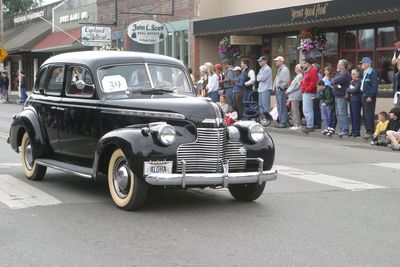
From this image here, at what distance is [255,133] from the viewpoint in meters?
7.45

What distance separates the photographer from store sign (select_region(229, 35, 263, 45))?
23734mm

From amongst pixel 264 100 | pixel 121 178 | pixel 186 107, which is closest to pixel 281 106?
pixel 264 100

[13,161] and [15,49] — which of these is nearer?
[13,161]

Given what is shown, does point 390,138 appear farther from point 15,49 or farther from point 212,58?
point 15,49

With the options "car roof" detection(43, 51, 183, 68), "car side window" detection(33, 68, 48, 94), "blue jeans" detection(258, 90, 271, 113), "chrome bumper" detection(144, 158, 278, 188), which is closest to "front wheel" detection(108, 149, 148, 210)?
"chrome bumper" detection(144, 158, 278, 188)

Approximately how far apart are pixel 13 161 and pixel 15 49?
102 feet

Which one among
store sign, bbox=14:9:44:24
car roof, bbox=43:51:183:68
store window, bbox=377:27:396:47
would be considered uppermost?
store sign, bbox=14:9:44:24

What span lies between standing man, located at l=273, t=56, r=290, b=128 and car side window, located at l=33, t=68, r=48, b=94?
9959 millimetres

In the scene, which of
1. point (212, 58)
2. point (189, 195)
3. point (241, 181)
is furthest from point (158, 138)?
point (212, 58)

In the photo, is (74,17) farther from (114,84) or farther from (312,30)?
(114,84)

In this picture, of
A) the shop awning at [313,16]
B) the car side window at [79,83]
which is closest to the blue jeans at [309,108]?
the shop awning at [313,16]

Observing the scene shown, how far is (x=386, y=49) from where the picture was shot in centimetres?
1941

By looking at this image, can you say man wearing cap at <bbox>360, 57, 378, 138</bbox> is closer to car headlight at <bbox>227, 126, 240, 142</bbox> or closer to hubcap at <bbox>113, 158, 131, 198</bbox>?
car headlight at <bbox>227, 126, 240, 142</bbox>

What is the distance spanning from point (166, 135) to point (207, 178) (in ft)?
2.15
